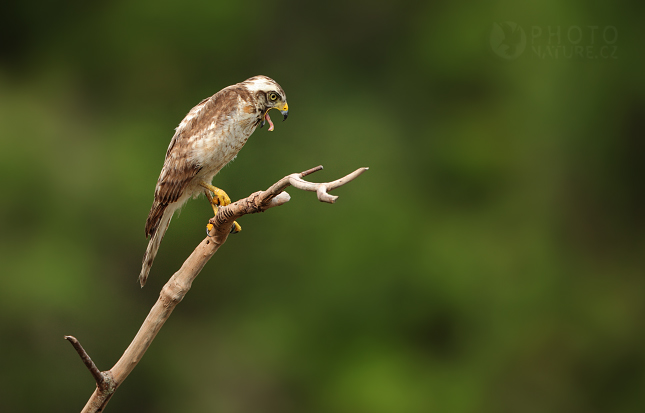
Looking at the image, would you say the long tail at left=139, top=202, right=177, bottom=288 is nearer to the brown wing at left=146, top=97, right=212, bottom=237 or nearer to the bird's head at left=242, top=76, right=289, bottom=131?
the brown wing at left=146, top=97, right=212, bottom=237

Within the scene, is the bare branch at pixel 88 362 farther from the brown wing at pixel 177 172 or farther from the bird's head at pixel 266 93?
the bird's head at pixel 266 93

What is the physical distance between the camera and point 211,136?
226 cm

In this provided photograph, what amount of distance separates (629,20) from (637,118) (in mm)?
761

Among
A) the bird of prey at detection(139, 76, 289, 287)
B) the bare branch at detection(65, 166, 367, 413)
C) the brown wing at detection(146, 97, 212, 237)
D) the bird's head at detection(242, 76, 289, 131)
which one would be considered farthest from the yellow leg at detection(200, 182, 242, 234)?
the bird's head at detection(242, 76, 289, 131)

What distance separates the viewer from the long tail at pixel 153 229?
233 cm

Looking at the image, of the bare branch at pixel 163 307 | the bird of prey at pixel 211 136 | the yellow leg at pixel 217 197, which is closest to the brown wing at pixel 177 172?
the bird of prey at pixel 211 136

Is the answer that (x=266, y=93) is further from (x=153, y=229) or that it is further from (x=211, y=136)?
(x=153, y=229)

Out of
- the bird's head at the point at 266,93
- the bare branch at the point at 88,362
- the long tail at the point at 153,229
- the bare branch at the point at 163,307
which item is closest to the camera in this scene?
the bare branch at the point at 88,362

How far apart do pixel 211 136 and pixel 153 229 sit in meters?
0.40

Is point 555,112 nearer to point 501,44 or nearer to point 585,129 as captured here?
point 585,129

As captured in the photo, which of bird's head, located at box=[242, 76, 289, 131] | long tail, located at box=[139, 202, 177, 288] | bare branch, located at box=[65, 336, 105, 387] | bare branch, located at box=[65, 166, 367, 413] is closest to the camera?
bare branch, located at box=[65, 336, 105, 387]

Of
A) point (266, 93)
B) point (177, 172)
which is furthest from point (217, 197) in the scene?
point (266, 93)

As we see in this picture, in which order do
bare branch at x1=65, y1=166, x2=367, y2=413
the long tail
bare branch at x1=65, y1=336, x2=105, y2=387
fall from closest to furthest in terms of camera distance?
bare branch at x1=65, y1=336, x2=105, y2=387
bare branch at x1=65, y1=166, x2=367, y2=413
the long tail

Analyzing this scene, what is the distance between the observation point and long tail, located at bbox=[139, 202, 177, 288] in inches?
91.7
